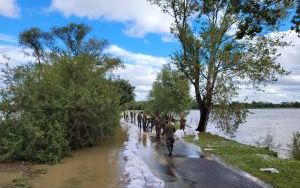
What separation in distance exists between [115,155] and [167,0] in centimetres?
1974

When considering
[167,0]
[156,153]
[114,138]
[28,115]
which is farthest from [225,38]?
[28,115]

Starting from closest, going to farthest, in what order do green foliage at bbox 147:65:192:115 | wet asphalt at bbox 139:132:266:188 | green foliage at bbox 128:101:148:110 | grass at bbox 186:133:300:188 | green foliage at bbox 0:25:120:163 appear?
wet asphalt at bbox 139:132:266:188
grass at bbox 186:133:300:188
green foliage at bbox 0:25:120:163
green foliage at bbox 147:65:192:115
green foliage at bbox 128:101:148:110

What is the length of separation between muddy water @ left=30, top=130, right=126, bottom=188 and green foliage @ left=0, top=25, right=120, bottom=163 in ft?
3.95

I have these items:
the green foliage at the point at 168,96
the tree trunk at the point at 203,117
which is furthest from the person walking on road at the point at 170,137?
the green foliage at the point at 168,96

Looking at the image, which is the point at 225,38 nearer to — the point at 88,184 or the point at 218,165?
the point at 218,165

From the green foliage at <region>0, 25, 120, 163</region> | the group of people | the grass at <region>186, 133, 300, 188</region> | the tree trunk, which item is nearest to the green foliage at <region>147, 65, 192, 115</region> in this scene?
the group of people

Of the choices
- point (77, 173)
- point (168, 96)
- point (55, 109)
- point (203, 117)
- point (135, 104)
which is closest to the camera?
point (77, 173)

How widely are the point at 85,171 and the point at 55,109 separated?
7775 mm

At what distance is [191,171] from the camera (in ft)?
55.7

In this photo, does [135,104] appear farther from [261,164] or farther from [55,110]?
[261,164]

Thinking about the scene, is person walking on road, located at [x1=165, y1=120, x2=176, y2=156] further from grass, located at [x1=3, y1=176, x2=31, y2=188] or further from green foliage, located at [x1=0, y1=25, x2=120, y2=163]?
grass, located at [x1=3, y1=176, x2=31, y2=188]

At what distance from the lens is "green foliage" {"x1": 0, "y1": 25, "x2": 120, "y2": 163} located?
2144 centimetres

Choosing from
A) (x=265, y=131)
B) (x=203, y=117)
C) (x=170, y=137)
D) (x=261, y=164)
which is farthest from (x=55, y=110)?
(x=265, y=131)

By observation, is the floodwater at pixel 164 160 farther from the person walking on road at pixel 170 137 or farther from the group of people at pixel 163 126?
the group of people at pixel 163 126
